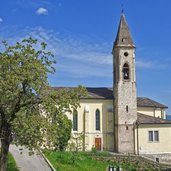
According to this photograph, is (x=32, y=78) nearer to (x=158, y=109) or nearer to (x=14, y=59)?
(x=14, y=59)

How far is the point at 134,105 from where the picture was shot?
187 ft

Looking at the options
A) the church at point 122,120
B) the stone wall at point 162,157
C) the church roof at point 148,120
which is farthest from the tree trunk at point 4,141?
the church roof at point 148,120

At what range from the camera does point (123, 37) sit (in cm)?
5859

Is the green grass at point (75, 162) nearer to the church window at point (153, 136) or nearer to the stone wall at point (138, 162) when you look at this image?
the stone wall at point (138, 162)

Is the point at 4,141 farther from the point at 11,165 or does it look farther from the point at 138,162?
the point at 138,162

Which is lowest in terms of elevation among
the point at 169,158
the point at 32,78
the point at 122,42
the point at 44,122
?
the point at 169,158

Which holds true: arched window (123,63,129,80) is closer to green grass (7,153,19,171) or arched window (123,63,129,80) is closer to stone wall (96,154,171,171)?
stone wall (96,154,171,171)

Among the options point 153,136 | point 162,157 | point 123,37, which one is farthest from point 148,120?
point 123,37

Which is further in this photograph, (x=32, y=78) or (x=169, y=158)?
(x=169, y=158)

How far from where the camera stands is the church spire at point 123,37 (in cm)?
5816

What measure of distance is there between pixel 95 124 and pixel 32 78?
33236 millimetres

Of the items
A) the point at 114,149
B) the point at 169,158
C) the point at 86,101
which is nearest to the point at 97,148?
the point at 114,149

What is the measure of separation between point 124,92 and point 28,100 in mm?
32162

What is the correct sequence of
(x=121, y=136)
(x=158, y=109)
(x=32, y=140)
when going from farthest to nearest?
1. (x=158, y=109)
2. (x=121, y=136)
3. (x=32, y=140)
